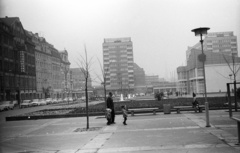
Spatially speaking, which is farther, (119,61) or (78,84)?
(119,61)

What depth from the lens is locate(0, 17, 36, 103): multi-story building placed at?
60.7 metres

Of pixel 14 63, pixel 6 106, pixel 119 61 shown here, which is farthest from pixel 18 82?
pixel 119 61

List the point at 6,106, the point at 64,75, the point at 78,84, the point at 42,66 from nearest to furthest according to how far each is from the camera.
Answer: the point at 6,106, the point at 42,66, the point at 64,75, the point at 78,84

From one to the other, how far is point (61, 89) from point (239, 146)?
10965cm

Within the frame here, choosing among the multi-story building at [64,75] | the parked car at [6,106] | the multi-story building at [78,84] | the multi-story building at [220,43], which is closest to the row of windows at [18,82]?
the parked car at [6,106]

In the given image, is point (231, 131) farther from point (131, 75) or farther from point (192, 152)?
point (131, 75)

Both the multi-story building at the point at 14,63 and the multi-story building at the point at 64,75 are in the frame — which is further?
the multi-story building at the point at 64,75

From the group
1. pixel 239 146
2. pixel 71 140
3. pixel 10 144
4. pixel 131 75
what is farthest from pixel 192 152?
→ pixel 131 75

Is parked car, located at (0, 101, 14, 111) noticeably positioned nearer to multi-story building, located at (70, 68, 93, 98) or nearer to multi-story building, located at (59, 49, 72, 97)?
multi-story building, located at (59, 49, 72, 97)

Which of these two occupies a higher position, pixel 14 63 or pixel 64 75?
pixel 64 75

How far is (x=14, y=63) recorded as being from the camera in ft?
224

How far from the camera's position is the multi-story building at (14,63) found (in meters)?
60.7

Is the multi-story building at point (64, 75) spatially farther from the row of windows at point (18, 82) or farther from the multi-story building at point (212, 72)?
the multi-story building at point (212, 72)

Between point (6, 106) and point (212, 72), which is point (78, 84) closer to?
point (212, 72)
